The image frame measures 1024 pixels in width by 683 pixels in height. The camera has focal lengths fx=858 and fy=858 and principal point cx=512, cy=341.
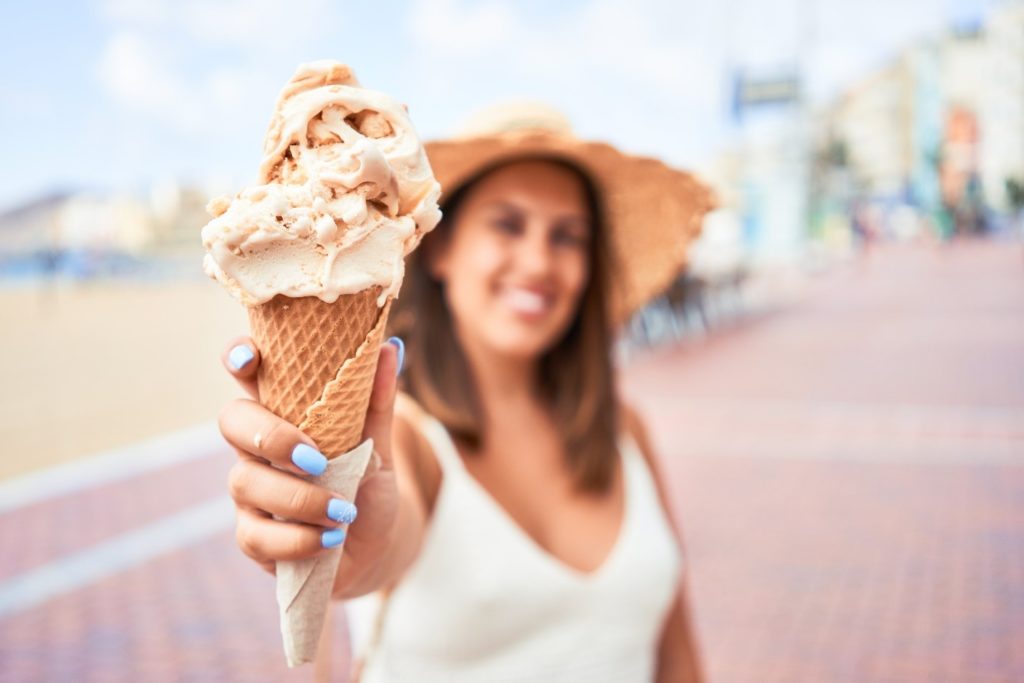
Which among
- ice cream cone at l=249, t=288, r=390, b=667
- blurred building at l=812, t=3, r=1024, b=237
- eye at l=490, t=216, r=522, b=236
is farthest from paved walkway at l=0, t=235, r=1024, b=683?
blurred building at l=812, t=3, r=1024, b=237

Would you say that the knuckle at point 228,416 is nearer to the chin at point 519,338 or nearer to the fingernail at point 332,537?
the fingernail at point 332,537

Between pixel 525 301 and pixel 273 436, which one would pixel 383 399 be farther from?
pixel 525 301

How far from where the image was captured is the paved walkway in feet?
13.5

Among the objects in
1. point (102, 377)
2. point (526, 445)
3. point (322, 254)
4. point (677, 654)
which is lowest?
point (102, 377)

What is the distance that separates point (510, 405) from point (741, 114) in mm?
24533

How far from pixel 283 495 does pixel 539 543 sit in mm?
1109

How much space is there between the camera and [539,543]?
1.99m

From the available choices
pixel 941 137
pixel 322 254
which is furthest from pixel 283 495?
pixel 941 137

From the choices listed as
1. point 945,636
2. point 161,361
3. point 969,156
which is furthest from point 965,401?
point 969,156

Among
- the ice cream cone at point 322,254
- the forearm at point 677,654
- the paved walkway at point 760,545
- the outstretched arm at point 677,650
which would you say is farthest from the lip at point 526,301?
the paved walkway at point 760,545

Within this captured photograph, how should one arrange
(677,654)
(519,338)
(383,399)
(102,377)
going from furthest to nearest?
(102,377) < (677,654) < (519,338) < (383,399)

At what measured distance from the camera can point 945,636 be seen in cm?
413

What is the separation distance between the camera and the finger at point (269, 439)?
968mm

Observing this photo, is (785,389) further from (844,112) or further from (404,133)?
(844,112)
